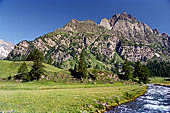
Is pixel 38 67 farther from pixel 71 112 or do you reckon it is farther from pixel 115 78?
pixel 71 112

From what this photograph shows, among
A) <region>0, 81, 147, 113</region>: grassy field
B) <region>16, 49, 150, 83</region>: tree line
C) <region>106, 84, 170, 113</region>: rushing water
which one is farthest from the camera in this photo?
<region>16, 49, 150, 83</region>: tree line

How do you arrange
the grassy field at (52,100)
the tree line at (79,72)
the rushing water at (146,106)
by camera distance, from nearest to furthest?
the grassy field at (52,100) → the rushing water at (146,106) → the tree line at (79,72)

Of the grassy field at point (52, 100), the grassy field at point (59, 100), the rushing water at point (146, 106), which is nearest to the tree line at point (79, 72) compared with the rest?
the grassy field at point (59, 100)

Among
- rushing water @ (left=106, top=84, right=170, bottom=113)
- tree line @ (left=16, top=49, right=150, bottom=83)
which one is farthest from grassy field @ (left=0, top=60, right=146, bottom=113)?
tree line @ (left=16, top=49, right=150, bottom=83)

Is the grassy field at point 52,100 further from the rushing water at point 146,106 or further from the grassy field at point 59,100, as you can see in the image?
the rushing water at point 146,106

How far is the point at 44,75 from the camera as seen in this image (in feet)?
240

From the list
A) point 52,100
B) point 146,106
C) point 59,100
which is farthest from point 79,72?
point 146,106

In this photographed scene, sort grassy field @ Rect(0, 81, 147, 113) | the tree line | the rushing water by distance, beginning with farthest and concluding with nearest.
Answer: the tree line → the rushing water → grassy field @ Rect(0, 81, 147, 113)

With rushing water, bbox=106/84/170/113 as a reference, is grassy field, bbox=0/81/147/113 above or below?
above

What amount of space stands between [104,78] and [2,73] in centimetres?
6520

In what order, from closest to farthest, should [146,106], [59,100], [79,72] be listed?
[146,106] → [59,100] → [79,72]

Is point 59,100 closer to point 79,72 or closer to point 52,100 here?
point 52,100

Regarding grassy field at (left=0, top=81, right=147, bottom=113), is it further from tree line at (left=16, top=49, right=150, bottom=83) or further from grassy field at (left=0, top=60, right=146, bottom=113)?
tree line at (left=16, top=49, right=150, bottom=83)

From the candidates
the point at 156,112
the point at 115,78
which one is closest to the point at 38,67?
the point at 115,78
